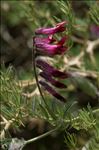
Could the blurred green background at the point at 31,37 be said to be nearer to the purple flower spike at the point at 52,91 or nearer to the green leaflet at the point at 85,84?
the green leaflet at the point at 85,84

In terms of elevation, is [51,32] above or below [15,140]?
above

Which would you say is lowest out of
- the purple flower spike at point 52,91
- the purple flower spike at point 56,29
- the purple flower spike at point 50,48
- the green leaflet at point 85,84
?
the green leaflet at point 85,84

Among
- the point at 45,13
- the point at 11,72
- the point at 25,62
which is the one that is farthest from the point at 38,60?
the point at 25,62

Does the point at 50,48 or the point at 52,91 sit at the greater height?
the point at 50,48

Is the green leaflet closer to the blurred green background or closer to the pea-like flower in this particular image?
the blurred green background

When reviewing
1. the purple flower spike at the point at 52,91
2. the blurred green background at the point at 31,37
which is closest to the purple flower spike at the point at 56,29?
the purple flower spike at the point at 52,91

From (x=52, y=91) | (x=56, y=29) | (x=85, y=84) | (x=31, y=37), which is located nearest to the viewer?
(x=56, y=29)

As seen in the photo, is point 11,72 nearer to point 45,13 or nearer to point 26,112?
point 26,112

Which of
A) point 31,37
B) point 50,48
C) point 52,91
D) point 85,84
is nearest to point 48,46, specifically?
point 50,48

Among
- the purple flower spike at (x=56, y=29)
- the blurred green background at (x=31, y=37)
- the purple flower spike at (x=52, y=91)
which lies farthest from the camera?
the blurred green background at (x=31, y=37)

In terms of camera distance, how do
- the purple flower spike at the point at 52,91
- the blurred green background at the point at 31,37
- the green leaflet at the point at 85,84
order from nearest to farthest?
the purple flower spike at the point at 52,91, the green leaflet at the point at 85,84, the blurred green background at the point at 31,37

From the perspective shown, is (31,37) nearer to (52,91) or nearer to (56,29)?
(52,91)
